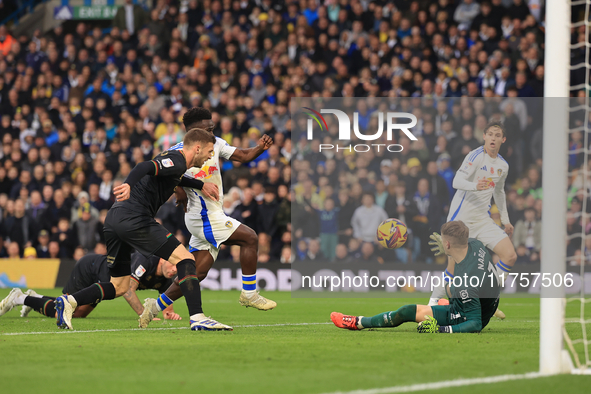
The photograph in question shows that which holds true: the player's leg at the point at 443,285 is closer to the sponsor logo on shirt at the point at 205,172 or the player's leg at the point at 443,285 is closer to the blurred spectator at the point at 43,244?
the sponsor logo on shirt at the point at 205,172

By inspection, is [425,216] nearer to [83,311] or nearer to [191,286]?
[191,286]

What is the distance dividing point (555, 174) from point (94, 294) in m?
4.72

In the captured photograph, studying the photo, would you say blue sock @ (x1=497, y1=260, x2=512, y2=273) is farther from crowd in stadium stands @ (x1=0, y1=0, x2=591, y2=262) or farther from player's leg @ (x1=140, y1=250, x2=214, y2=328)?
crowd in stadium stands @ (x1=0, y1=0, x2=591, y2=262)

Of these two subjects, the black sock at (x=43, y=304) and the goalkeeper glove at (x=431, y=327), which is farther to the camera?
Answer: the black sock at (x=43, y=304)

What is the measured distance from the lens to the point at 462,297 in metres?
6.82

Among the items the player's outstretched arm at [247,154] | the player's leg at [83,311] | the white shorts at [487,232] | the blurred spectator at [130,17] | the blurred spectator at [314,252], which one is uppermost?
the blurred spectator at [130,17]

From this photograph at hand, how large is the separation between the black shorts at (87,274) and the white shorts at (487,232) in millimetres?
4186

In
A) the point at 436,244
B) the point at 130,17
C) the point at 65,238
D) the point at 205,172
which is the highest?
the point at 130,17

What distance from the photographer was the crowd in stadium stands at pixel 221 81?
1595 cm

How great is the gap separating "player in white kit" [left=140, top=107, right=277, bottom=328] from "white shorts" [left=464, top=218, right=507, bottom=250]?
2252 mm

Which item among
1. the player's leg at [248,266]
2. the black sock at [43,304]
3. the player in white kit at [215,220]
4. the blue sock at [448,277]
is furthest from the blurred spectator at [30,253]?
the blue sock at [448,277]

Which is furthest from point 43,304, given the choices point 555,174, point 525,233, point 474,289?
point 555,174

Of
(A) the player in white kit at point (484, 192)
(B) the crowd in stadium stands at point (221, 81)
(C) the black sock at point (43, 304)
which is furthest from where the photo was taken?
(B) the crowd in stadium stands at point (221, 81)

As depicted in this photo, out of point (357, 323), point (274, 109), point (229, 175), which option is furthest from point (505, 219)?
point (274, 109)
